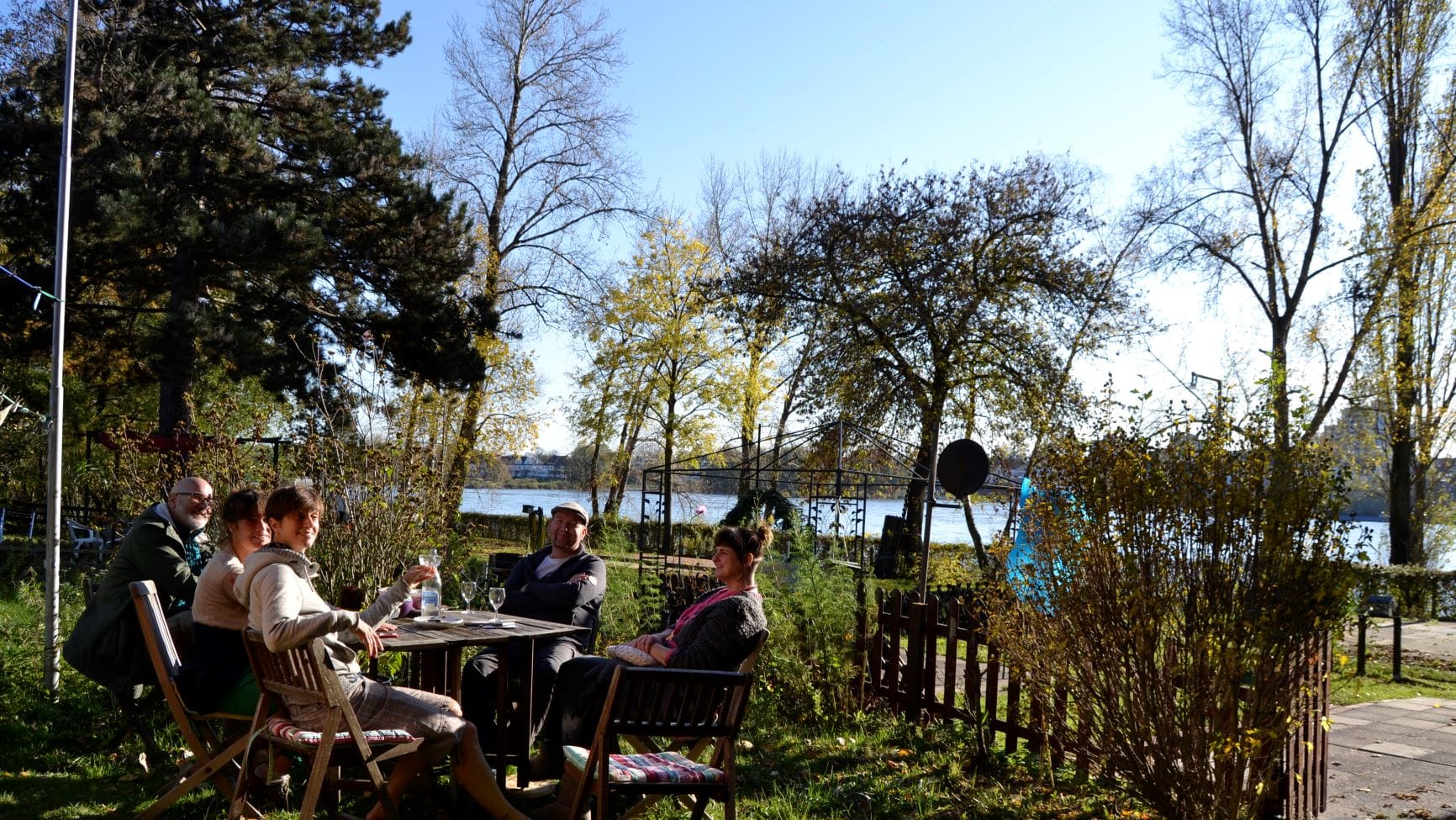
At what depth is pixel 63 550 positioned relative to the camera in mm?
14062

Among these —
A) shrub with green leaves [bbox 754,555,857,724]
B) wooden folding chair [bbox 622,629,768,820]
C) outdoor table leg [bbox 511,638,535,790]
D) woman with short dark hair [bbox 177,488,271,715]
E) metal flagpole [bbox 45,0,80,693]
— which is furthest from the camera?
shrub with green leaves [bbox 754,555,857,724]

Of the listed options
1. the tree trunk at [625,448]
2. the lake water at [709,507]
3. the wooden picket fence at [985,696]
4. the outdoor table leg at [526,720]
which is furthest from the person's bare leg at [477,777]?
the tree trunk at [625,448]

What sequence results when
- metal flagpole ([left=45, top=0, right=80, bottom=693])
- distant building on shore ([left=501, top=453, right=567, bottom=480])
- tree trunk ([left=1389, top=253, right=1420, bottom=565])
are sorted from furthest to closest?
distant building on shore ([left=501, top=453, right=567, bottom=480]), tree trunk ([left=1389, top=253, right=1420, bottom=565]), metal flagpole ([left=45, top=0, right=80, bottom=693])

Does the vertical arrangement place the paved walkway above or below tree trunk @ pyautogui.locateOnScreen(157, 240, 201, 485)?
below

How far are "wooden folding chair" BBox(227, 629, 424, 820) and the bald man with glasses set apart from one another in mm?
1316

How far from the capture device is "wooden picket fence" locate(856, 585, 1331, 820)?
470cm

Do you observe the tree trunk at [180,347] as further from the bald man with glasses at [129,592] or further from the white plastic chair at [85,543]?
the bald man with glasses at [129,592]

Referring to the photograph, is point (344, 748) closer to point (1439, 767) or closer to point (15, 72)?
point (1439, 767)

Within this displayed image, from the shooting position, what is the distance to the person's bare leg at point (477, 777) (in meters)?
4.12

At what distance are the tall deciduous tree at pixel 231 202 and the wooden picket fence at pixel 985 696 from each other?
392 inches

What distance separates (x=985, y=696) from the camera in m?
6.48

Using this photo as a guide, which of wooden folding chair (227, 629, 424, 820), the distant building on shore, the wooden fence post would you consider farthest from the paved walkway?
the distant building on shore

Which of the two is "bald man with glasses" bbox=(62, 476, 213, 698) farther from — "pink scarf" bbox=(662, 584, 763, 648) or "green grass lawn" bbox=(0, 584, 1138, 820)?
"pink scarf" bbox=(662, 584, 763, 648)

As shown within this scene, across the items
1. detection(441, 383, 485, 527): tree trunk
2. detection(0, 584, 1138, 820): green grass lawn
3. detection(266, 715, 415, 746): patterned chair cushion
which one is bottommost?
detection(0, 584, 1138, 820): green grass lawn
